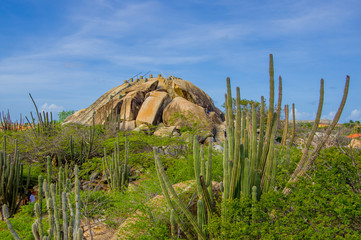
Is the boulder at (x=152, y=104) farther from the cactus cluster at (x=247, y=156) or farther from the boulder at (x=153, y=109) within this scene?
the cactus cluster at (x=247, y=156)

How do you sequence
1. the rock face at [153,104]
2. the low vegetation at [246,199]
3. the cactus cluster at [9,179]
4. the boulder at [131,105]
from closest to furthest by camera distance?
1. the low vegetation at [246,199]
2. the cactus cluster at [9,179]
3. the rock face at [153,104]
4. the boulder at [131,105]

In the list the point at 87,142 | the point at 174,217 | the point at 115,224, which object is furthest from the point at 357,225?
the point at 87,142

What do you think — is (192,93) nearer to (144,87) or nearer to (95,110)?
(144,87)

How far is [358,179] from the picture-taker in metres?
5.20

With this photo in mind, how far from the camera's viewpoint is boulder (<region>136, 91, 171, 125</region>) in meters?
19.9

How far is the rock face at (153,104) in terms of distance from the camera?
65.0 ft

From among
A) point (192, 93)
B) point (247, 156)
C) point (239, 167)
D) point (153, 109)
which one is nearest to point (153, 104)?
point (153, 109)

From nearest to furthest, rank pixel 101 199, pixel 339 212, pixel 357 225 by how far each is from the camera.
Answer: pixel 339 212 < pixel 357 225 < pixel 101 199

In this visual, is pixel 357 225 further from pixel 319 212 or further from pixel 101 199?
pixel 101 199

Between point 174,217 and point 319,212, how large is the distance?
6.51 ft

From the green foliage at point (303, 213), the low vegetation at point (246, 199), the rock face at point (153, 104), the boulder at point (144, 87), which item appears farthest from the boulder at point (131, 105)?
the green foliage at point (303, 213)

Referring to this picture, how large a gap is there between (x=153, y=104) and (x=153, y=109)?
0.38 meters

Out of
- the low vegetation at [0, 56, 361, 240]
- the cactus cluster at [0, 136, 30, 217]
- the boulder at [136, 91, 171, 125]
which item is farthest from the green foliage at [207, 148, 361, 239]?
the boulder at [136, 91, 171, 125]

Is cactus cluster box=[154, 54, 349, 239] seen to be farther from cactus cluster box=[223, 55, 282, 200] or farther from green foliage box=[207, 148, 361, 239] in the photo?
green foliage box=[207, 148, 361, 239]
